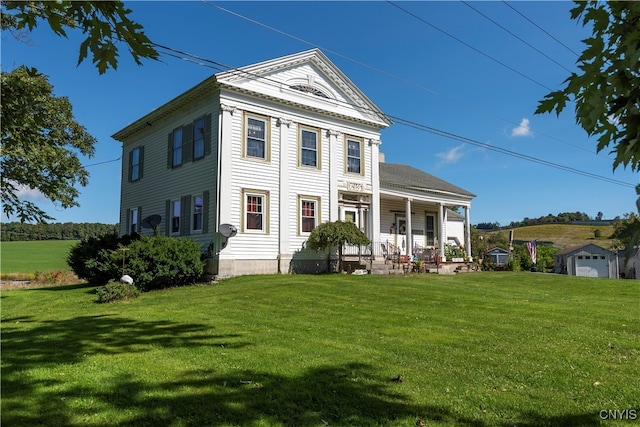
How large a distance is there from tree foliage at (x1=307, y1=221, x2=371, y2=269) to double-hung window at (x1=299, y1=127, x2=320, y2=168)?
9.49 feet

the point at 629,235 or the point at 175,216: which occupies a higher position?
→ the point at 175,216

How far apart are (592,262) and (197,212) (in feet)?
104

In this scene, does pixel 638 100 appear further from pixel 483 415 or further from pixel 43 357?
pixel 43 357

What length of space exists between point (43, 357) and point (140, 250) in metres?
8.91

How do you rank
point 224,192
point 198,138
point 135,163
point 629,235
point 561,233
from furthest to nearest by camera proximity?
point 561,233 < point 135,163 < point 198,138 < point 224,192 < point 629,235

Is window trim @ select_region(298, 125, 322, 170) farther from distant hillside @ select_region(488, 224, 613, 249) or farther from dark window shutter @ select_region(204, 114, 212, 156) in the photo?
distant hillside @ select_region(488, 224, 613, 249)

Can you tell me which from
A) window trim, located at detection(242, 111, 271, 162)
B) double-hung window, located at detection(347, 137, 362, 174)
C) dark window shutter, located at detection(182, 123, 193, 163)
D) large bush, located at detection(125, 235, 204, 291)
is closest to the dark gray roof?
double-hung window, located at detection(347, 137, 362, 174)

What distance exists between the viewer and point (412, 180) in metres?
23.9

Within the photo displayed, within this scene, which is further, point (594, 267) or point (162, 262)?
point (594, 267)

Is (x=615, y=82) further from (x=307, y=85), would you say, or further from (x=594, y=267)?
(x=594, y=267)

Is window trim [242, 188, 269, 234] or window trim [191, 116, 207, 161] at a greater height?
window trim [191, 116, 207, 161]

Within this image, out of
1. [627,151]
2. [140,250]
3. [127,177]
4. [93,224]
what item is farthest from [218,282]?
[93,224]

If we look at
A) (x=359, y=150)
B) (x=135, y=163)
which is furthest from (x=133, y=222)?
(x=359, y=150)

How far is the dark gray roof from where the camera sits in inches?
868
